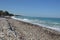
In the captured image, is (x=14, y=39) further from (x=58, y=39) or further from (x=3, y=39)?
(x=58, y=39)

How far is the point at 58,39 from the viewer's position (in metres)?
9.45

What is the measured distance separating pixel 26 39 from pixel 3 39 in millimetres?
1621

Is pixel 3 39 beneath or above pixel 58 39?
above

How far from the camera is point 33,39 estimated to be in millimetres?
7984

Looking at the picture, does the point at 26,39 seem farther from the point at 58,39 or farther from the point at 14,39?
the point at 58,39

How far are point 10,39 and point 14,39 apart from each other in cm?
19

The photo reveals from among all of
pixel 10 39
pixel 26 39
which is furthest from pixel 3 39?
pixel 26 39

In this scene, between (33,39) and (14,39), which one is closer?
(14,39)

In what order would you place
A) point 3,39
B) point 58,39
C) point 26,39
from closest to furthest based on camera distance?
1. point 3,39
2. point 26,39
3. point 58,39

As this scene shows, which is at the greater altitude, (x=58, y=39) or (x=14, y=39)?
(x=14, y=39)

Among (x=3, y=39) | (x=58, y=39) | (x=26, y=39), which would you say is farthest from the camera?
(x=58, y=39)

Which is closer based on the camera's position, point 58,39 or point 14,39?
point 14,39

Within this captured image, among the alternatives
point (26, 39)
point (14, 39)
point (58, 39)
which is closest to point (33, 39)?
point (26, 39)

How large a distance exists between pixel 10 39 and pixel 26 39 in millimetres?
1306
